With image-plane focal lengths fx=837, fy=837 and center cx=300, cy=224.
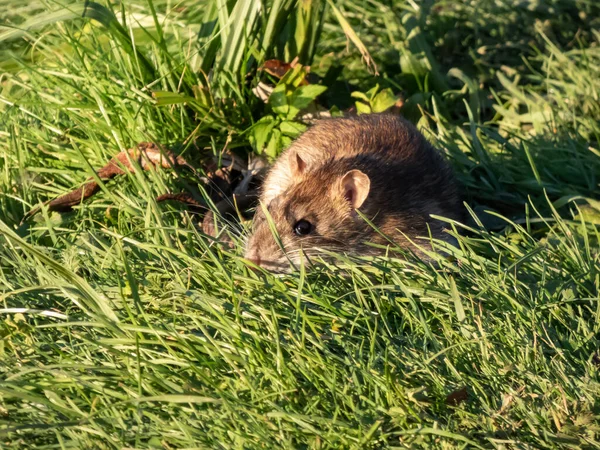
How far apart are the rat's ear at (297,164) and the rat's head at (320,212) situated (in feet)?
0.41

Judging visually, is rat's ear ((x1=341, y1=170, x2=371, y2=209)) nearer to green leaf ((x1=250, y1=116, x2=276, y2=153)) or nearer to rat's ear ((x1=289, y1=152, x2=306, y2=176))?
rat's ear ((x1=289, y1=152, x2=306, y2=176))

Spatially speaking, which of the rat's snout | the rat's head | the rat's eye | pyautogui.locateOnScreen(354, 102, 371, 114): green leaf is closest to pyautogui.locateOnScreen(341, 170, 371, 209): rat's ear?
the rat's head

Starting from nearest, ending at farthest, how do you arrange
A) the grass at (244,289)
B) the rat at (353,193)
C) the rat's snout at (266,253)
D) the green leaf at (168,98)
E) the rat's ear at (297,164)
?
the grass at (244,289) → the rat's snout at (266,253) → the rat at (353,193) → the rat's ear at (297,164) → the green leaf at (168,98)

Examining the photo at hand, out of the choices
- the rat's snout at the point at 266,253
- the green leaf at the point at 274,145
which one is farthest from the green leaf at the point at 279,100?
the rat's snout at the point at 266,253

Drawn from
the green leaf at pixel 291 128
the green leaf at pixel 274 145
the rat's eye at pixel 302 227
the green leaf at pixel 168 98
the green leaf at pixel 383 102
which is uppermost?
the green leaf at pixel 168 98

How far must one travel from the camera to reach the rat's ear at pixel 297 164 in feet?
14.2

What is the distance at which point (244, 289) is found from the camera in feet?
11.2

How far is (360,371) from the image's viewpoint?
2.90 m

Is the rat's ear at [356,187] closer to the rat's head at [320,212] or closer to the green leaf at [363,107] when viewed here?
the rat's head at [320,212]

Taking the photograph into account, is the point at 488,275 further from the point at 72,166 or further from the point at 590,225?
the point at 72,166

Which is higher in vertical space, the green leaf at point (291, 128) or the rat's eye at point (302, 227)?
the green leaf at point (291, 128)

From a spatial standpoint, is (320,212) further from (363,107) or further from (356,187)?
(363,107)

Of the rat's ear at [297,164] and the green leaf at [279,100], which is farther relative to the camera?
the green leaf at [279,100]

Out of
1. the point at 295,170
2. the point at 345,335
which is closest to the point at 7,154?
the point at 295,170
